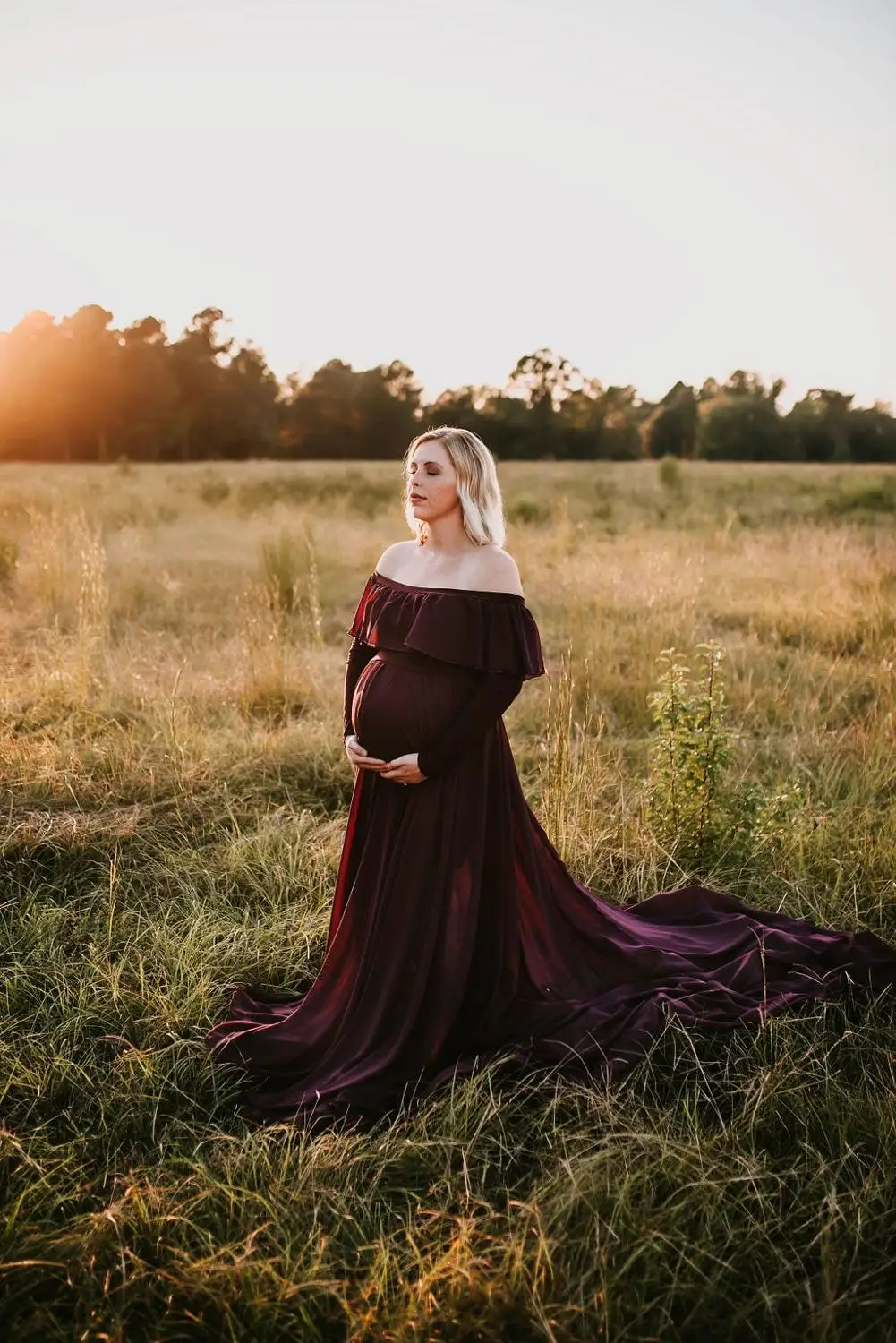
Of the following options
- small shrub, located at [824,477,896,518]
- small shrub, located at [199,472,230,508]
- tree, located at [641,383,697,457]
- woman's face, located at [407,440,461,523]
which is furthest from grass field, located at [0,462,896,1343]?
tree, located at [641,383,697,457]

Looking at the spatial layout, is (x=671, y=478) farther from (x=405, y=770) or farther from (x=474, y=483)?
(x=405, y=770)

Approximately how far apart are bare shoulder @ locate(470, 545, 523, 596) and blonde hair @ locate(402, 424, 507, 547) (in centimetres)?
6

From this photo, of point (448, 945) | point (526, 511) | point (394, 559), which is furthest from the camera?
point (526, 511)

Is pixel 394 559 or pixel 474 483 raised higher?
pixel 474 483

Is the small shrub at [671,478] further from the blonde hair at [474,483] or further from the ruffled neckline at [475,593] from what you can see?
the ruffled neckline at [475,593]

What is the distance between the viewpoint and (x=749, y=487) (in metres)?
19.2

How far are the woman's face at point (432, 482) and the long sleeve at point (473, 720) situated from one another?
1.77ft

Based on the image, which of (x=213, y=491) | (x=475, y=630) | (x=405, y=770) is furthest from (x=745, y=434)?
(x=405, y=770)

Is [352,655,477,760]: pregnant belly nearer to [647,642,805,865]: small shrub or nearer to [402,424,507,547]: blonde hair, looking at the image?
[402,424,507,547]: blonde hair

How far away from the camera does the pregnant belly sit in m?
2.56

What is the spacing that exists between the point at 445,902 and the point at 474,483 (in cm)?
128

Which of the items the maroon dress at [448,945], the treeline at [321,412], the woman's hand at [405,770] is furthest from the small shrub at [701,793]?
the treeline at [321,412]

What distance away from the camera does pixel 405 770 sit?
2547 mm

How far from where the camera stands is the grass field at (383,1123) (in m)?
1.84
